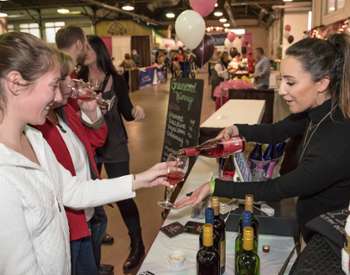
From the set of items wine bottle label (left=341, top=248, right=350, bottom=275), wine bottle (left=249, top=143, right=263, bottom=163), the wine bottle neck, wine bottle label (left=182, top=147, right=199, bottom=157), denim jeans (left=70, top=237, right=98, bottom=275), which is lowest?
denim jeans (left=70, top=237, right=98, bottom=275)

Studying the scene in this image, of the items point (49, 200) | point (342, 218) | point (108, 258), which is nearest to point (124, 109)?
point (108, 258)

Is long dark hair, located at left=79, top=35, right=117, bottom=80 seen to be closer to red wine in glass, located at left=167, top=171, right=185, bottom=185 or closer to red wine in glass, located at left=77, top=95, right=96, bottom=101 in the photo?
red wine in glass, located at left=77, top=95, right=96, bottom=101

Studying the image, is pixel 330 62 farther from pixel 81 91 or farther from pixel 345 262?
pixel 81 91

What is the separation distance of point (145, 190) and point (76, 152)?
111 inches

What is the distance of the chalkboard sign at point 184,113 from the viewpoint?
3.29 metres

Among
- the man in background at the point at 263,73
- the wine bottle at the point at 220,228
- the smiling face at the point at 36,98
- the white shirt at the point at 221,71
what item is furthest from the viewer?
the white shirt at the point at 221,71

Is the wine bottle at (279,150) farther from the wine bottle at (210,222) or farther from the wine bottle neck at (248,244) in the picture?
the wine bottle neck at (248,244)

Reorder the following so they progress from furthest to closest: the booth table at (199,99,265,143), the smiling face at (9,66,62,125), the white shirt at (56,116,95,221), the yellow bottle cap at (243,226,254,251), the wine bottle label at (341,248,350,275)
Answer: the booth table at (199,99,265,143), the white shirt at (56,116,95,221), the smiling face at (9,66,62,125), the yellow bottle cap at (243,226,254,251), the wine bottle label at (341,248,350,275)

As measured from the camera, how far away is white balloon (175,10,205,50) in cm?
420

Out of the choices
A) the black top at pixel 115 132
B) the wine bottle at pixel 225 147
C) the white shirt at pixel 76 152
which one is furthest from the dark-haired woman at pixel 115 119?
→ the wine bottle at pixel 225 147

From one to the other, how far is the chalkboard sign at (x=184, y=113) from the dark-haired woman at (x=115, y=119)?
0.60m

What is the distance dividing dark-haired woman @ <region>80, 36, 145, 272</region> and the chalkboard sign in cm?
60

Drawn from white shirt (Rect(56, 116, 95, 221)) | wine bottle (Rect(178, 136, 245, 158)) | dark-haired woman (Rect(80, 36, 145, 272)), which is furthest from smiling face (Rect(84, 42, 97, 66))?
wine bottle (Rect(178, 136, 245, 158))

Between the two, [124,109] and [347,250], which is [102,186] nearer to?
[347,250]
